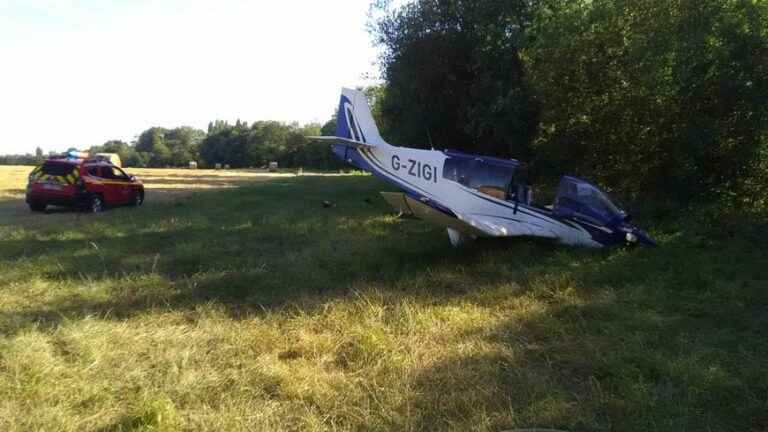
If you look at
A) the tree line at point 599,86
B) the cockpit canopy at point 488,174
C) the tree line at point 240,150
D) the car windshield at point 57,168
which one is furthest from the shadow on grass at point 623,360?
→ the tree line at point 240,150

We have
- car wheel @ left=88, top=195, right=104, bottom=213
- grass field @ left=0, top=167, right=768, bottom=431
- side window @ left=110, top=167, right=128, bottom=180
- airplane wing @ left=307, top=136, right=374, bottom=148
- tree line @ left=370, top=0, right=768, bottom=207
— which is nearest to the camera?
grass field @ left=0, top=167, right=768, bottom=431

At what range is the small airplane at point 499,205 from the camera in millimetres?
8859

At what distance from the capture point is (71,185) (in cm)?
1491

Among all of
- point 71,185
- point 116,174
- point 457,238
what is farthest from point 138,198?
point 457,238

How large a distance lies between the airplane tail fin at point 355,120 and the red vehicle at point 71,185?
25.5ft

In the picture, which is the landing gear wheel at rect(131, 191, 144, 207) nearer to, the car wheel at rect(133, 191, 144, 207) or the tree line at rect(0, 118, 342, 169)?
the car wheel at rect(133, 191, 144, 207)

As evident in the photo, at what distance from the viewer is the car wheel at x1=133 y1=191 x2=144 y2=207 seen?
58.0 ft

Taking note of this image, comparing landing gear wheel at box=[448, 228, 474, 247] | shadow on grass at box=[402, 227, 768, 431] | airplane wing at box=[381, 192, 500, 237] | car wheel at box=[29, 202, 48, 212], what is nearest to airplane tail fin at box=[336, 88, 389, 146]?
landing gear wheel at box=[448, 228, 474, 247]

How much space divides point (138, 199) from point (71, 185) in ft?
10.4

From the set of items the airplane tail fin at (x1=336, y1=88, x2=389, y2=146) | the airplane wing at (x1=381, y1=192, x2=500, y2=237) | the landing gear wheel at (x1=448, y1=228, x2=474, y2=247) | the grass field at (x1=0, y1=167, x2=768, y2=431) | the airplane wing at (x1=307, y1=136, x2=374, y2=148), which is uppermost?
the airplane tail fin at (x1=336, y1=88, x2=389, y2=146)

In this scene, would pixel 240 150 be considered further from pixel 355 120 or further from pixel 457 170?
pixel 457 170

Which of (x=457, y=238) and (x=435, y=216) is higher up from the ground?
(x=435, y=216)

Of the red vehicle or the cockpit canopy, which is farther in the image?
the red vehicle

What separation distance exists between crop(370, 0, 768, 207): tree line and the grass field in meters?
1.87
